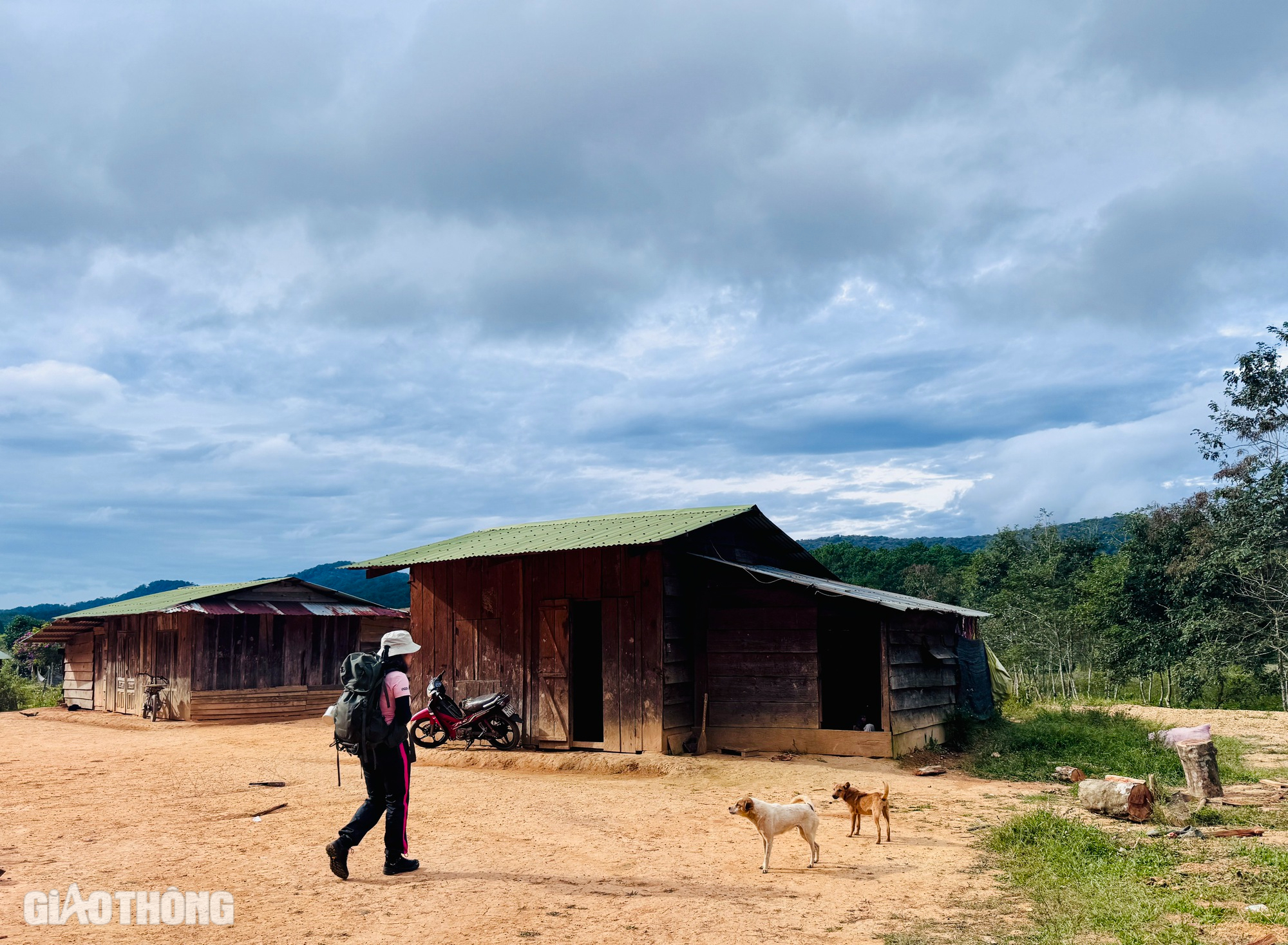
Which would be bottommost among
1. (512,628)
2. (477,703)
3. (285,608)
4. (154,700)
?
(154,700)

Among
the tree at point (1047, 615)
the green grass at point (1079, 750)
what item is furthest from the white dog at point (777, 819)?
the tree at point (1047, 615)

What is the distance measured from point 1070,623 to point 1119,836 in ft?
84.5

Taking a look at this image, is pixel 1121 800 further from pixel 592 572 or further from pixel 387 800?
pixel 592 572

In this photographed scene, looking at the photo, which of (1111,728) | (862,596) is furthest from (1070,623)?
(862,596)

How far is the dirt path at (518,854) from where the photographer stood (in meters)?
5.54

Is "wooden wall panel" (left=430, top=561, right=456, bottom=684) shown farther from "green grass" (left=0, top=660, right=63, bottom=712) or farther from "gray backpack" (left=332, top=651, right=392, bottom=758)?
"green grass" (left=0, top=660, right=63, bottom=712)

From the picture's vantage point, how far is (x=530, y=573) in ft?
48.2

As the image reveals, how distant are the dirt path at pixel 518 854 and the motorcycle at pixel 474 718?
4.22ft

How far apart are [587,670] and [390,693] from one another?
1102 cm

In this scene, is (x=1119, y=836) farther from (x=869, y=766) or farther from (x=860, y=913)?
(x=869, y=766)

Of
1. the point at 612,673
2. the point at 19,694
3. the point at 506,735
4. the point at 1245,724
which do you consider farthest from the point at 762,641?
the point at 19,694

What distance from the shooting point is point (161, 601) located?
2472 centimetres

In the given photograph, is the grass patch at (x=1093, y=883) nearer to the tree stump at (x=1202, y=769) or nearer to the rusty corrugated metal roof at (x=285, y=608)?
the tree stump at (x=1202, y=769)

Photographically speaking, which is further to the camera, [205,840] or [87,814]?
[87,814]
